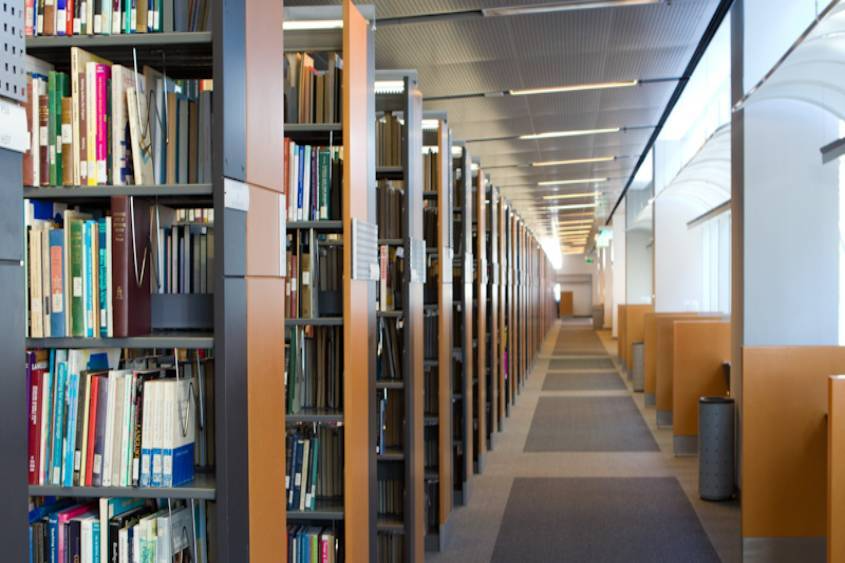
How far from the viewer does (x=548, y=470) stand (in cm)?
784

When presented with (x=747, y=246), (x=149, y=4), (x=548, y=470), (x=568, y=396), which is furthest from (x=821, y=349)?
(x=568, y=396)

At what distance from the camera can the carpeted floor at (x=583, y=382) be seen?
45.4 ft

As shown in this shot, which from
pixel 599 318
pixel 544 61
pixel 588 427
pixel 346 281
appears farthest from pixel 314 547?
pixel 599 318

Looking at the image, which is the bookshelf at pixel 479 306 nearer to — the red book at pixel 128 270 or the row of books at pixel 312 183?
the row of books at pixel 312 183

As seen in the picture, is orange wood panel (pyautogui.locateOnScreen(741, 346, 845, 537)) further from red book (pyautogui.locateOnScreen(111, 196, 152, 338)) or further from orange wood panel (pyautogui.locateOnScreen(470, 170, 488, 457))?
red book (pyautogui.locateOnScreen(111, 196, 152, 338))

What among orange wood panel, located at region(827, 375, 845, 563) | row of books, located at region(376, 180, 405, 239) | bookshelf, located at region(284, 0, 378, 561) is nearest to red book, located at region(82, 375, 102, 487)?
bookshelf, located at region(284, 0, 378, 561)

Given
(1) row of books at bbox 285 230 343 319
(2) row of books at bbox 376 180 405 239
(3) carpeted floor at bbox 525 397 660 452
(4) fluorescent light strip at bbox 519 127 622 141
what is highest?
(4) fluorescent light strip at bbox 519 127 622 141

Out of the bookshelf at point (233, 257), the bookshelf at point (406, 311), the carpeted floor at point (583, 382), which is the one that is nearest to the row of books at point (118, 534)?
the bookshelf at point (233, 257)

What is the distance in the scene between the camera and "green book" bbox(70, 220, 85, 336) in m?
2.55

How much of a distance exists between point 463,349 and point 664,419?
13.7ft

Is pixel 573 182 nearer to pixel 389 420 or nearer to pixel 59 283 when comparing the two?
pixel 389 420

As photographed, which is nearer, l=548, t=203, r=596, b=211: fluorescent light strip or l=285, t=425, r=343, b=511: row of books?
l=285, t=425, r=343, b=511: row of books

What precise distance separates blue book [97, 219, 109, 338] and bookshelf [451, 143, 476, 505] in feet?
14.0

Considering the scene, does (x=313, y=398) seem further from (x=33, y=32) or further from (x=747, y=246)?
(x=747, y=246)
